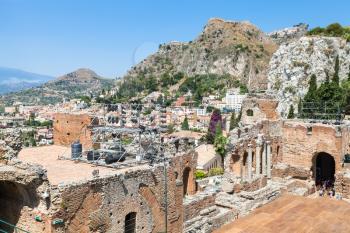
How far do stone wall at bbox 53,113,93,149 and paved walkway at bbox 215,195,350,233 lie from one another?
10.2 m

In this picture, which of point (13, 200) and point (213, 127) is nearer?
point (13, 200)

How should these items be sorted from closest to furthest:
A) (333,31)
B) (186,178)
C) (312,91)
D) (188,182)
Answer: (186,178), (188,182), (312,91), (333,31)

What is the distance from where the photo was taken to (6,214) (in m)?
16.6

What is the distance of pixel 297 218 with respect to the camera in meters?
24.5

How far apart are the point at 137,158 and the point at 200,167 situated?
37008mm

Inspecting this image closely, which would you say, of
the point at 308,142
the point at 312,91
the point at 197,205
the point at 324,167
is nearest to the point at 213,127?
the point at 312,91

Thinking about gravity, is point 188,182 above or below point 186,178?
below

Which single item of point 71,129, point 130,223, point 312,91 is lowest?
point 130,223

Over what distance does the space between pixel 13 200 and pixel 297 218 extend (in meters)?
15.9

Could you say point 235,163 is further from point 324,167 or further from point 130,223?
point 130,223

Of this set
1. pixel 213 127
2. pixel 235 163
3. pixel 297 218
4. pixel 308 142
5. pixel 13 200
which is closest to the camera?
pixel 13 200

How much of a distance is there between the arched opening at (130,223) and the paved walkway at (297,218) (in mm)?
5951

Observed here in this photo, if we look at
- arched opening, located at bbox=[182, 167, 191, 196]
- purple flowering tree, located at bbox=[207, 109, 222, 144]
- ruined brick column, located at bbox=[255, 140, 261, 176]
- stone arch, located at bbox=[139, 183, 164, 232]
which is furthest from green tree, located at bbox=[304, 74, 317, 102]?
stone arch, located at bbox=[139, 183, 164, 232]

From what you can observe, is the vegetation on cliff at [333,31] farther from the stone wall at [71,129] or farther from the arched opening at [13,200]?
the arched opening at [13,200]
